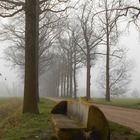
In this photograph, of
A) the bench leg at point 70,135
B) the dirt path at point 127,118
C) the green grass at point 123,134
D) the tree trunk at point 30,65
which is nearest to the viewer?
the bench leg at point 70,135

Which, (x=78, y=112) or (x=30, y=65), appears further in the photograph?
(x=30, y=65)

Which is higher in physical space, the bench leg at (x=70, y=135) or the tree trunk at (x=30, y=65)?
the tree trunk at (x=30, y=65)

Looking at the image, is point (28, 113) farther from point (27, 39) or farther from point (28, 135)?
point (28, 135)

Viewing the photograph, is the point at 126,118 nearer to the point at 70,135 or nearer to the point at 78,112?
the point at 78,112

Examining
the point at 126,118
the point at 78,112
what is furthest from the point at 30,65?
the point at 78,112

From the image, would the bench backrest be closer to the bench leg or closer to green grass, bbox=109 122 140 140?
the bench leg

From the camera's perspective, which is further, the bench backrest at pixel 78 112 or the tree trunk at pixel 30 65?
the tree trunk at pixel 30 65

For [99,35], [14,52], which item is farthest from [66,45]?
[99,35]

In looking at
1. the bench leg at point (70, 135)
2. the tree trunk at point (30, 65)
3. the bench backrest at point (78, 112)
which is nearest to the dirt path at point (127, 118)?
the bench backrest at point (78, 112)

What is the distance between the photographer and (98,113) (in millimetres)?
8766

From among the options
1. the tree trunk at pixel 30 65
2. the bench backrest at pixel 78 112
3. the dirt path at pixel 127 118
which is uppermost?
the tree trunk at pixel 30 65

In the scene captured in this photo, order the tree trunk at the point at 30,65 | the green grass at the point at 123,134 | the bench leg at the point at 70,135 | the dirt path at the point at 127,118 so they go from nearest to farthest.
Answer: the bench leg at the point at 70,135
the green grass at the point at 123,134
the dirt path at the point at 127,118
the tree trunk at the point at 30,65

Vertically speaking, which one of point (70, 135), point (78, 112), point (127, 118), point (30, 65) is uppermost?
point (30, 65)

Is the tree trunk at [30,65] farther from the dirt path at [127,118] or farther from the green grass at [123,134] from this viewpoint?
the green grass at [123,134]
